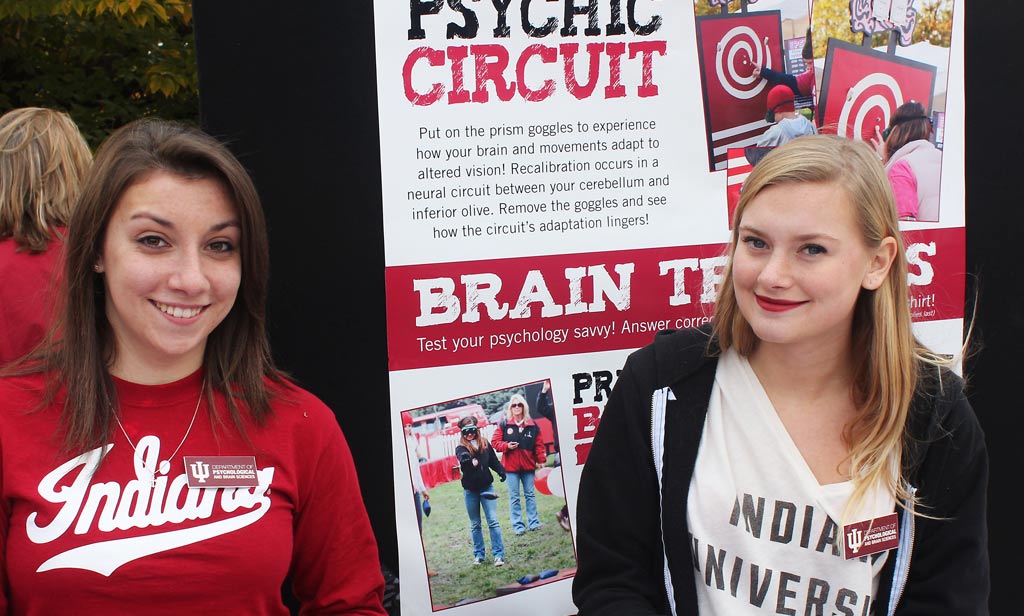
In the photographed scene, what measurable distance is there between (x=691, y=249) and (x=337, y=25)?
3.42 ft

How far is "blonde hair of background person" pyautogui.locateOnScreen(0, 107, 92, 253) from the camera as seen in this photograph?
235 cm

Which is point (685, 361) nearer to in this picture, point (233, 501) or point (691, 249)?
point (691, 249)

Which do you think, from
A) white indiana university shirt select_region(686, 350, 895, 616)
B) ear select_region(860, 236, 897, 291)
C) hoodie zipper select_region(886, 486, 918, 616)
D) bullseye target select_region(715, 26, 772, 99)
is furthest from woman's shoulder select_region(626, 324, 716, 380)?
bullseye target select_region(715, 26, 772, 99)

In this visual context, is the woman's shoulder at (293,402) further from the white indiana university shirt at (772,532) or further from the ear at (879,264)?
the ear at (879,264)

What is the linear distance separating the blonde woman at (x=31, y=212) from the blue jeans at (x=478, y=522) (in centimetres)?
120

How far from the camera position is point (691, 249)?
2.28 meters

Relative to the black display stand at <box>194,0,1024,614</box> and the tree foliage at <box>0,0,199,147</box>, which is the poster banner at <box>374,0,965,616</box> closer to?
the black display stand at <box>194,0,1024,614</box>

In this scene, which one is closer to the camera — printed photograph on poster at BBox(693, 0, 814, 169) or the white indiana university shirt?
the white indiana university shirt

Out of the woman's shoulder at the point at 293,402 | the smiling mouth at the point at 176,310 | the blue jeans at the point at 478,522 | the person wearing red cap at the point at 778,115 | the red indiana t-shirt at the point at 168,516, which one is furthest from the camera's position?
the person wearing red cap at the point at 778,115

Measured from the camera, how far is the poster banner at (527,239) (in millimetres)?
2080

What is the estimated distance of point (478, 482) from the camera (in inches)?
86.2

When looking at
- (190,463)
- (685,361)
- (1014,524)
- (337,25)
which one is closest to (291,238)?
(337,25)

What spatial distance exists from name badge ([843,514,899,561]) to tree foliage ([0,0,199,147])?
3.96 metres

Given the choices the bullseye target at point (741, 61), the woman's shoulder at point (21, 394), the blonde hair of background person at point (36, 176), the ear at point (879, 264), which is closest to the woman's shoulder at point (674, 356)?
the ear at point (879, 264)
